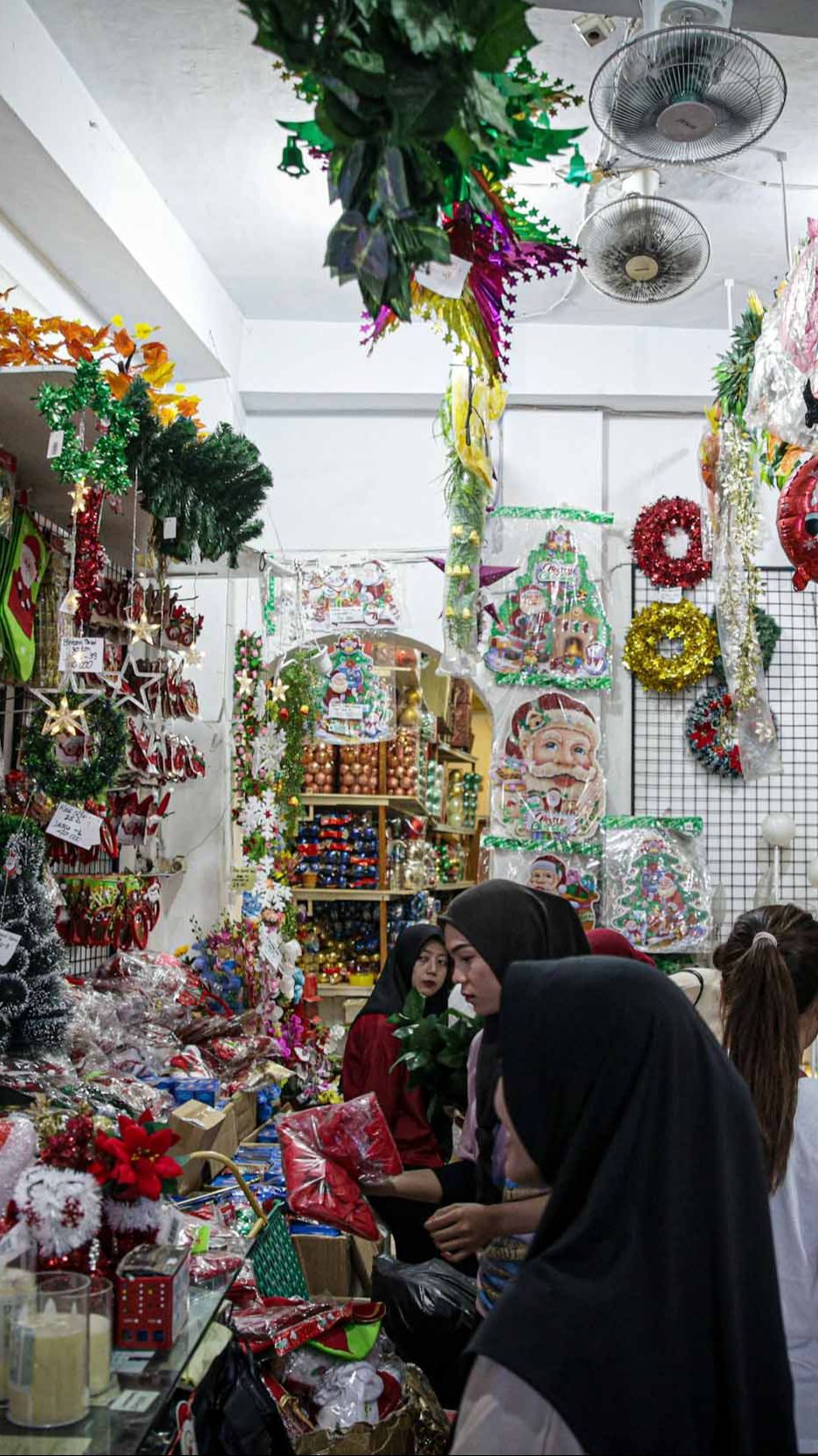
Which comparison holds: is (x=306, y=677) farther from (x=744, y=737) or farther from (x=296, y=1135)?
(x=296, y=1135)

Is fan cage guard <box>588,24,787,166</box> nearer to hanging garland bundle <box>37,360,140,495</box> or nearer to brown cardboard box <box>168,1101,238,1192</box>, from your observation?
hanging garland bundle <box>37,360,140,495</box>

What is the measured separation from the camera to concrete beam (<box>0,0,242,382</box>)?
453 centimetres

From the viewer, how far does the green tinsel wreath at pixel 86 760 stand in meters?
4.20

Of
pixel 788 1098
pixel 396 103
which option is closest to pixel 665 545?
pixel 788 1098

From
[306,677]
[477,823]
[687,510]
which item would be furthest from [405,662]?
[477,823]

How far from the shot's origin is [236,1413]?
6.95ft

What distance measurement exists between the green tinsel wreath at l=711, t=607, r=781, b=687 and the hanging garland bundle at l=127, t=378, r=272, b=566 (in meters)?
2.99

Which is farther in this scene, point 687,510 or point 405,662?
point 405,662

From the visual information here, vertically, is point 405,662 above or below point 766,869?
above

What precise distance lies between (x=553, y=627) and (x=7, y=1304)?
Answer: 538 centimetres

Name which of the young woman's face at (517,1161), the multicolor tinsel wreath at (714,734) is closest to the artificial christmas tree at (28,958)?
the young woman's face at (517,1161)

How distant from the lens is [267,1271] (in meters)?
3.09

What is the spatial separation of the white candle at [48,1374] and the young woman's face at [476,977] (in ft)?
4.14

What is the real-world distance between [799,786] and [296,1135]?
4801 mm
